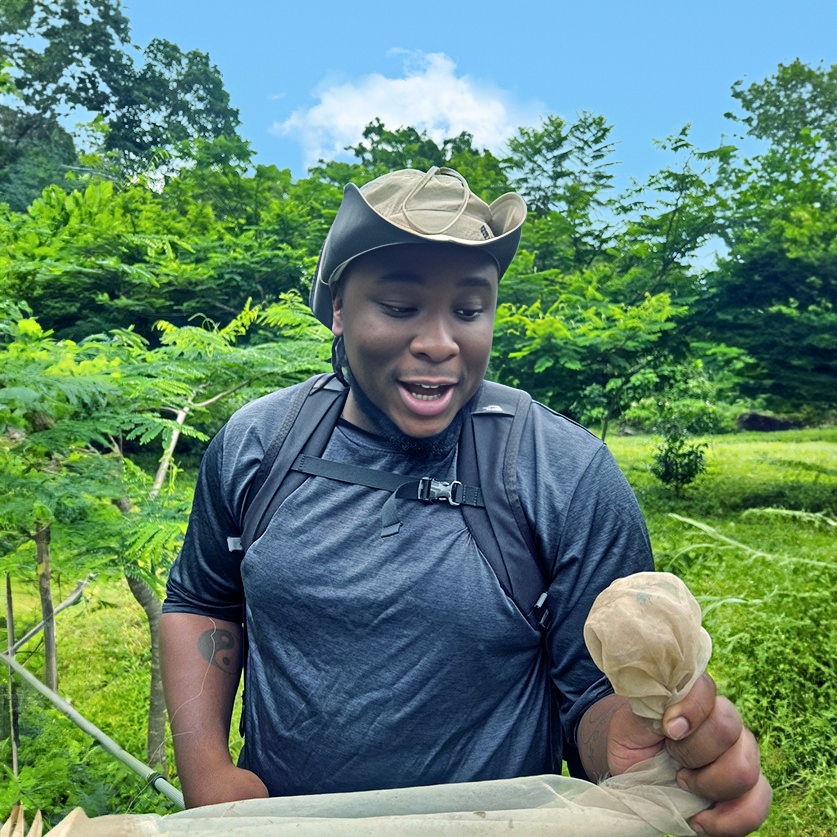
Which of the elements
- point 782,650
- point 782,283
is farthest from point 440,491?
point 782,283

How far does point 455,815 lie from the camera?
98cm

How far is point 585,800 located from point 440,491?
21.7 inches

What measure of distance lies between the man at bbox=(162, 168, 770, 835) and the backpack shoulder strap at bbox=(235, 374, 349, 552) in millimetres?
25

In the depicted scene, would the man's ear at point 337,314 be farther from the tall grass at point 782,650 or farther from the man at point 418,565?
the tall grass at point 782,650

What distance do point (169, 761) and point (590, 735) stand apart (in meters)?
3.29

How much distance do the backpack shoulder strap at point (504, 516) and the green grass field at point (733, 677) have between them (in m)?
1.85

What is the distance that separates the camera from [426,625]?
1.33m

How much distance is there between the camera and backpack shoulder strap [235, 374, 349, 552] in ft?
4.87

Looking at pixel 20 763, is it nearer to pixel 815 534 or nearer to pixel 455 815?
pixel 455 815

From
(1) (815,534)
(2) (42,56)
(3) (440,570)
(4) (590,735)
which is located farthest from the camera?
(2) (42,56)

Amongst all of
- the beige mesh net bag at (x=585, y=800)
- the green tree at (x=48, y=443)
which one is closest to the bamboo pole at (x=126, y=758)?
the green tree at (x=48, y=443)

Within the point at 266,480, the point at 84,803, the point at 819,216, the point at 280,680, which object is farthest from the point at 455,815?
the point at 819,216

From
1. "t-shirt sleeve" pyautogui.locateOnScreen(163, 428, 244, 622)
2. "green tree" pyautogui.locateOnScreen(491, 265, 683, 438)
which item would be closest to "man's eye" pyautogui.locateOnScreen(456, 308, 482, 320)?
"t-shirt sleeve" pyautogui.locateOnScreen(163, 428, 244, 622)

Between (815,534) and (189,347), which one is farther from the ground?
Result: (189,347)
